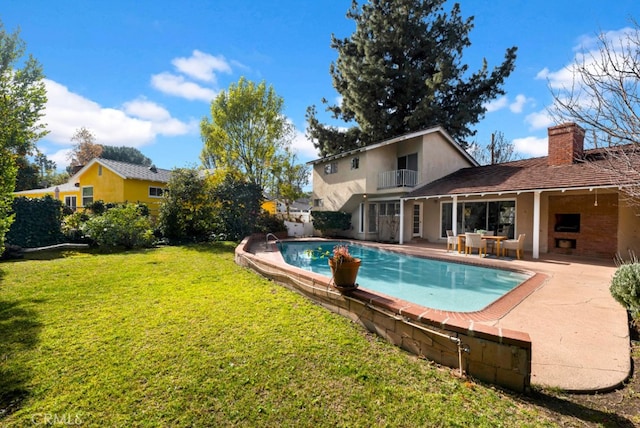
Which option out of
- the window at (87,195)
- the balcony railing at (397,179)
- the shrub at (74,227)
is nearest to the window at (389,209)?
the balcony railing at (397,179)

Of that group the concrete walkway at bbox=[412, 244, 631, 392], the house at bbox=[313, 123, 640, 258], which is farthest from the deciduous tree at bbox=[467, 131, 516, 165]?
the concrete walkway at bbox=[412, 244, 631, 392]

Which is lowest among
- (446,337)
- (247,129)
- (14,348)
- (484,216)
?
(14,348)

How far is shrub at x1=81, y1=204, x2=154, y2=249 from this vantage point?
12461mm

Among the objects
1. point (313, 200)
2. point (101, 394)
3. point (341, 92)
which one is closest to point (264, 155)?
point (313, 200)

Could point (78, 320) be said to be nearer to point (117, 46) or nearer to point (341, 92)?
point (117, 46)

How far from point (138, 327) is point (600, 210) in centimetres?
1617

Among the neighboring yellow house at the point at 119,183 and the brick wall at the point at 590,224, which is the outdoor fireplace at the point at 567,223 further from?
the neighboring yellow house at the point at 119,183

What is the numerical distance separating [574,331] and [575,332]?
43mm

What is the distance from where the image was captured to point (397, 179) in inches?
704

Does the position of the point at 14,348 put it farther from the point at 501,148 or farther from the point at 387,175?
the point at 501,148

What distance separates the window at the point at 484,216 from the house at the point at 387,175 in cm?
191

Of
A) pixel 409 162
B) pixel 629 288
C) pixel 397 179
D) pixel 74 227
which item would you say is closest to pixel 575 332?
pixel 629 288

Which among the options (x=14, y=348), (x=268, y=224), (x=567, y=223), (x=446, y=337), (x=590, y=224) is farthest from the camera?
(x=268, y=224)

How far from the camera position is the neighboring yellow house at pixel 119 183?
829 inches
